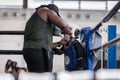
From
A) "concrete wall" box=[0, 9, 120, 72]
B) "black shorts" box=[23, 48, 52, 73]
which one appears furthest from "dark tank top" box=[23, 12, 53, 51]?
"concrete wall" box=[0, 9, 120, 72]

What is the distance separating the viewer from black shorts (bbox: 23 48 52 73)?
1598mm

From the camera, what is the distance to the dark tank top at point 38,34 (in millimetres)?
1621

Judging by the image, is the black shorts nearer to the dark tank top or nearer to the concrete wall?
the dark tank top

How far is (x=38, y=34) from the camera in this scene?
162 cm

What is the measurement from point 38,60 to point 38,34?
0.45ft

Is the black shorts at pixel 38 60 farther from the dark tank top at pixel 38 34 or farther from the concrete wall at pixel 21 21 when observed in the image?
the concrete wall at pixel 21 21

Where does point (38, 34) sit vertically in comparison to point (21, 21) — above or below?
below

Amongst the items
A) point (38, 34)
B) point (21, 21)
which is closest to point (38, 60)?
point (38, 34)

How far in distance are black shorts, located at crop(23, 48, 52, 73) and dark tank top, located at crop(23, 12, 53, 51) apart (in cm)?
3

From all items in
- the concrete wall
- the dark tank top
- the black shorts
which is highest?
the concrete wall

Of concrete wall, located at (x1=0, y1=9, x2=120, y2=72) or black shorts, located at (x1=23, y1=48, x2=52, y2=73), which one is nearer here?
black shorts, located at (x1=23, y1=48, x2=52, y2=73)

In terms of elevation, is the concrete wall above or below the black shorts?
above

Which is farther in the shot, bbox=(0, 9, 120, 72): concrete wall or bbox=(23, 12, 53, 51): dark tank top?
bbox=(0, 9, 120, 72): concrete wall

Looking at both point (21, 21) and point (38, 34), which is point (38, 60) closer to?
point (38, 34)
